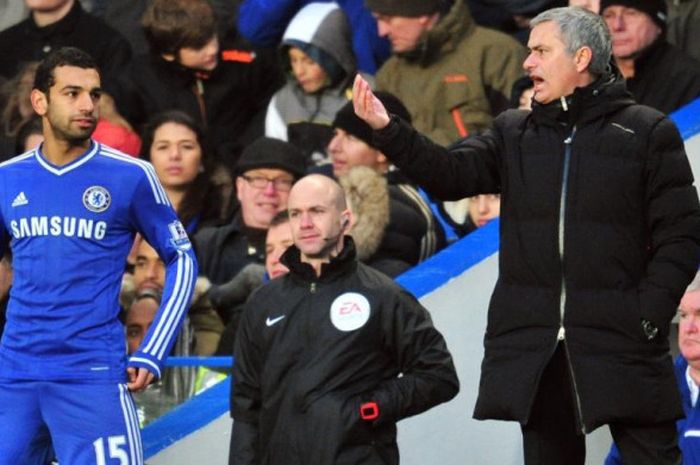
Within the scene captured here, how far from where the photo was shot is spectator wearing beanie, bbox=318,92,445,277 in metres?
10.0

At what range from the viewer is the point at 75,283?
301 inches

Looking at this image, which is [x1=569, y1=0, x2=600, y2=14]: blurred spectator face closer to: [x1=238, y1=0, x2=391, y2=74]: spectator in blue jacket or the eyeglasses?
the eyeglasses

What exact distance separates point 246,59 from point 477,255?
3508 mm

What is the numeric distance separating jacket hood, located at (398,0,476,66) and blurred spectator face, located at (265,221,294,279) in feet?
5.82

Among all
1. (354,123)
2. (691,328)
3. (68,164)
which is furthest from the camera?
(354,123)

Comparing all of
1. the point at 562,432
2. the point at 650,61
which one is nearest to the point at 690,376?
the point at 562,432

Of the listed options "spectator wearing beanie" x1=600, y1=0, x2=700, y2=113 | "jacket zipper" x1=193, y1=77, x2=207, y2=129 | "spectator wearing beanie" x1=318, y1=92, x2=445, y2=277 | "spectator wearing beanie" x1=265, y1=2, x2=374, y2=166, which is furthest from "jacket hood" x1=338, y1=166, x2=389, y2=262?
"jacket zipper" x1=193, y1=77, x2=207, y2=129

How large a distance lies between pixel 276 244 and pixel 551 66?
3281 millimetres

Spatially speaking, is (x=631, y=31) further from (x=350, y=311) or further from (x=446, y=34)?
(x=350, y=311)

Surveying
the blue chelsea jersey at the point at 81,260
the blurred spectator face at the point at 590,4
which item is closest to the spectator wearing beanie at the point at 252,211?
the blurred spectator face at the point at 590,4

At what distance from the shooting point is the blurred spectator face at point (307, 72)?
466 inches

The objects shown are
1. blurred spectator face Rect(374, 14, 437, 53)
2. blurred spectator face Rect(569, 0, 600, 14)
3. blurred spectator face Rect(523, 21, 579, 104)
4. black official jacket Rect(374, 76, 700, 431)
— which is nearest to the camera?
black official jacket Rect(374, 76, 700, 431)

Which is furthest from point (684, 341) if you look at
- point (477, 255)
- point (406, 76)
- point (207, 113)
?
point (207, 113)

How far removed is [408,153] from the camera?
6.94 meters
